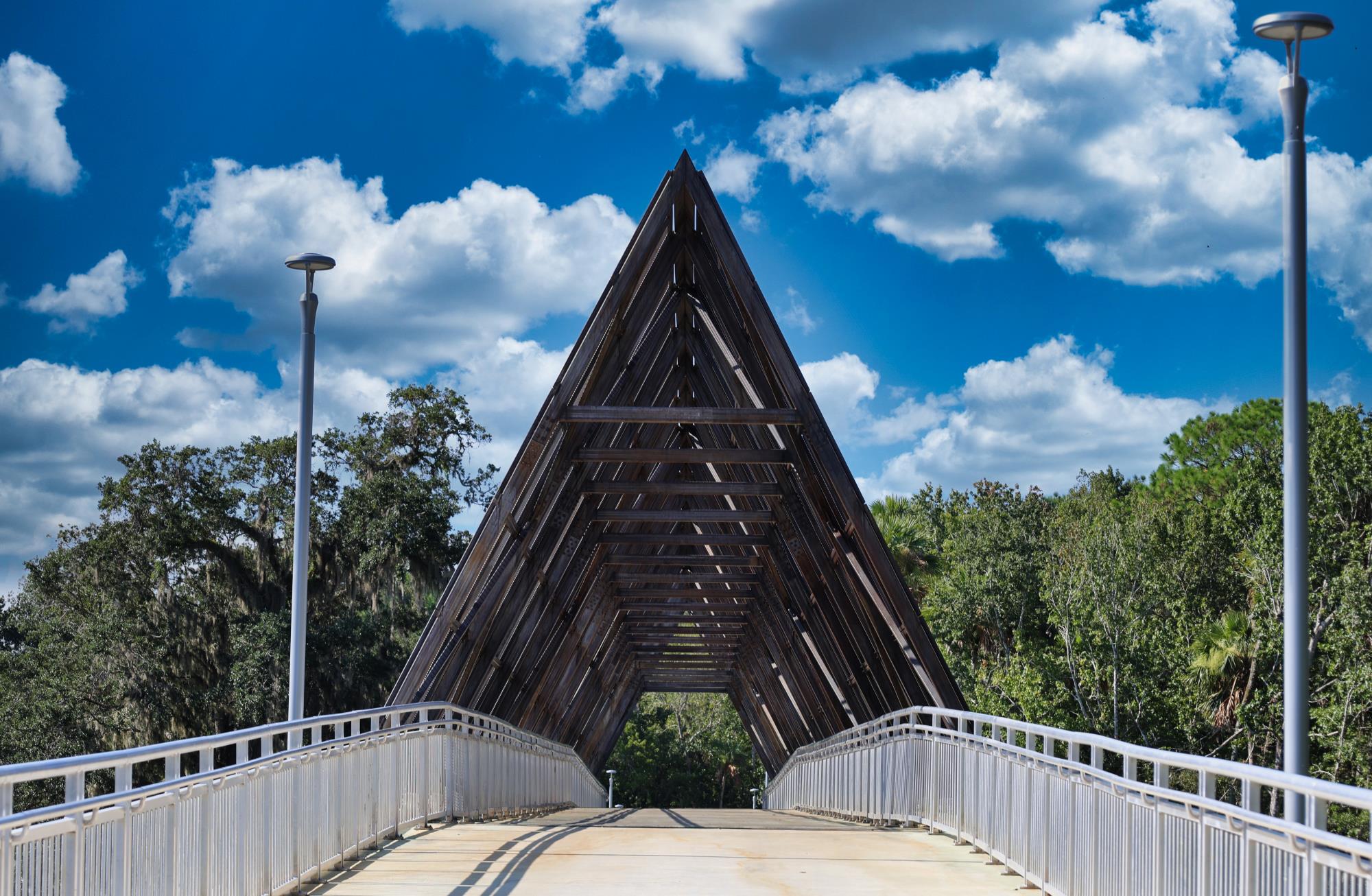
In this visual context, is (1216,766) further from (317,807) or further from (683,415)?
(683,415)

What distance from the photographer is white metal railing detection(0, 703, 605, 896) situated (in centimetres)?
601

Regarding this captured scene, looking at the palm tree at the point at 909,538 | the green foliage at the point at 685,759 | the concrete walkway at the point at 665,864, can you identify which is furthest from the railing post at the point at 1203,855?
the green foliage at the point at 685,759

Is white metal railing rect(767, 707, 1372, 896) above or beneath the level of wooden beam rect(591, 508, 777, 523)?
beneath

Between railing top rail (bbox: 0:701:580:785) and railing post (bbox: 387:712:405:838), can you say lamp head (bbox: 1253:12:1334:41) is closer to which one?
railing top rail (bbox: 0:701:580:785)

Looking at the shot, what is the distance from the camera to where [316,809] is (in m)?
10.1

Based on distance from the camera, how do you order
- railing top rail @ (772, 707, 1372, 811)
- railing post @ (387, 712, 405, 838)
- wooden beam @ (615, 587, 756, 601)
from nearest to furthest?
railing top rail @ (772, 707, 1372, 811) < railing post @ (387, 712, 405, 838) < wooden beam @ (615, 587, 756, 601)

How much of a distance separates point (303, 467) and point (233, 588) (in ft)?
79.2

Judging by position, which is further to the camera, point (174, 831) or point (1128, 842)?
point (1128, 842)

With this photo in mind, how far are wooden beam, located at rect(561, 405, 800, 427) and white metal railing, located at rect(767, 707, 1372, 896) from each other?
4.39 meters

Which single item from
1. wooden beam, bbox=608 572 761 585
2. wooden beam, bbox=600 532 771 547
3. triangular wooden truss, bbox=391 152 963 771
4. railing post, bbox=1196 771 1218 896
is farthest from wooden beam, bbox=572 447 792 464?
railing post, bbox=1196 771 1218 896

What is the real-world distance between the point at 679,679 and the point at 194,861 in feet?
160

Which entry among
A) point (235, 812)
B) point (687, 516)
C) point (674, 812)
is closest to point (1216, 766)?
point (235, 812)

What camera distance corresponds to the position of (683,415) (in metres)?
18.7

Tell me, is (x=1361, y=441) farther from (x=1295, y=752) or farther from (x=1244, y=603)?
(x=1295, y=752)
